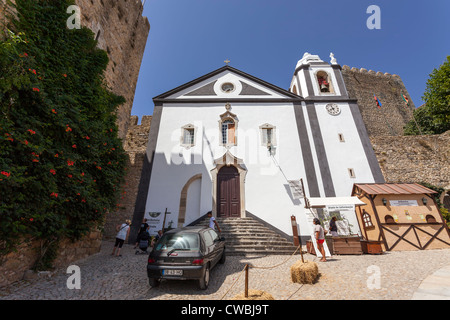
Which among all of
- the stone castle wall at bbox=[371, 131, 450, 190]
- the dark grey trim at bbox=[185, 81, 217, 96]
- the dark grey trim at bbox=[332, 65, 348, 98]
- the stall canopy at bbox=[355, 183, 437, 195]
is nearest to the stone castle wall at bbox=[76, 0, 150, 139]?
the dark grey trim at bbox=[185, 81, 217, 96]

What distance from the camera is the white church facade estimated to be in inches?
436

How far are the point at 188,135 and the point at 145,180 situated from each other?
3956 millimetres

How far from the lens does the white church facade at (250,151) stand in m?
11.1

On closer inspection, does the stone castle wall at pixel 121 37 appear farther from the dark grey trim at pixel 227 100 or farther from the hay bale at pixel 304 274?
the hay bale at pixel 304 274

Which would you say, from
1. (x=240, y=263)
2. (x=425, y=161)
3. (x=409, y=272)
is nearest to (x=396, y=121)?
(x=425, y=161)

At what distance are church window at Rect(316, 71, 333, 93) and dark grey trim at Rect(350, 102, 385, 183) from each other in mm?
2167

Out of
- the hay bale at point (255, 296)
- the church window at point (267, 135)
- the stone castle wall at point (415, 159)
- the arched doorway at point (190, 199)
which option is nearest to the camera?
the hay bale at point (255, 296)

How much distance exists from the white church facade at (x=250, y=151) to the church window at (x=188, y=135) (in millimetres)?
66

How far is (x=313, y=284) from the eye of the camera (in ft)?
15.3

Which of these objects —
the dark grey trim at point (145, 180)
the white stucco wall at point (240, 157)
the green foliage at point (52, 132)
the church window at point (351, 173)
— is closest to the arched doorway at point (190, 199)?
the white stucco wall at point (240, 157)

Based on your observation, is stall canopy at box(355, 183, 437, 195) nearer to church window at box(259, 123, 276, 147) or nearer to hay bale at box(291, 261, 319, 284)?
church window at box(259, 123, 276, 147)

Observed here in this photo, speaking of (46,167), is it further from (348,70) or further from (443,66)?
(348,70)

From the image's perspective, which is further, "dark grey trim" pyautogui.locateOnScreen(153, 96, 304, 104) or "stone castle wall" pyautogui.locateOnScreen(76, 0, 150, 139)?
"dark grey trim" pyautogui.locateOnScreen(153, 96, 304, 104)

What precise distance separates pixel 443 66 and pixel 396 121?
1623 cm
